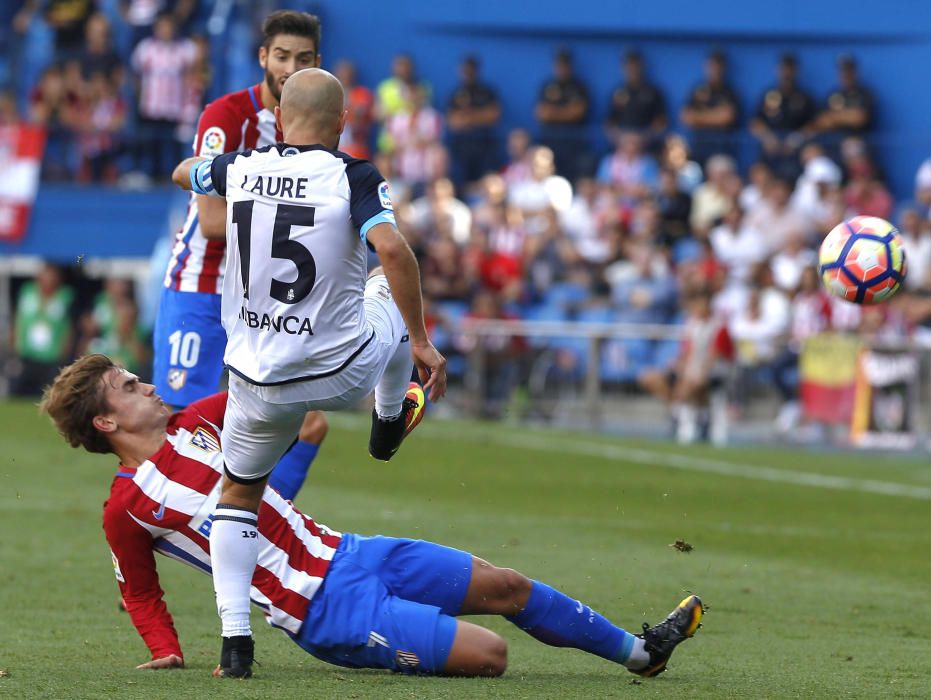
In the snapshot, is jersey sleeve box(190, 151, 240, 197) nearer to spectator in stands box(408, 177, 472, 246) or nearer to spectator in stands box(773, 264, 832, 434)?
spectator in stands box(773, 264, 832, 434)

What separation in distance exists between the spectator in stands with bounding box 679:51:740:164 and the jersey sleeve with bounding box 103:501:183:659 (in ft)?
56.7

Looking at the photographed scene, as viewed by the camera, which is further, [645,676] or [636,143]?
[636,143]

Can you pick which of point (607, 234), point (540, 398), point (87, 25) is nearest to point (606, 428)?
point (540, 398)

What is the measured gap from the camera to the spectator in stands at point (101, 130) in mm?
22734

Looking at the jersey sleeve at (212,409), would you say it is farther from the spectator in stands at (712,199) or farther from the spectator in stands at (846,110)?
the spectator in stands at (846,110)

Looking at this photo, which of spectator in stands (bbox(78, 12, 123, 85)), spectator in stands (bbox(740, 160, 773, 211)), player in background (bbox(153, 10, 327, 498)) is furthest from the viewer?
spectator in stands (bbox(78, 12, 123, 85))

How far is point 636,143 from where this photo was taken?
2234 cm

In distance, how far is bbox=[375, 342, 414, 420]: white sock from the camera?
6.38 m

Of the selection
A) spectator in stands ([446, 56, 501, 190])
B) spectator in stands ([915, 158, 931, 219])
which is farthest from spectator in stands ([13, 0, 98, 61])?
spectator in stands ([915, 158, 931, 219])

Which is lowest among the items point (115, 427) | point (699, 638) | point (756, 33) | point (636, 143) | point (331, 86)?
point (699, 638)

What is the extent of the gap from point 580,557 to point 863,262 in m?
2.48

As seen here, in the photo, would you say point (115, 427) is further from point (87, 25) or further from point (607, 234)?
point (87, 25)

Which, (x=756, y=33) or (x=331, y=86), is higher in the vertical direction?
(x=756, y=33)

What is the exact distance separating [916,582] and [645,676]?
3.67 meters
